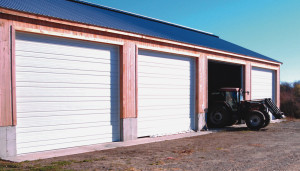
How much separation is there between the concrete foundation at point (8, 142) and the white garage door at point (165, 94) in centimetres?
488

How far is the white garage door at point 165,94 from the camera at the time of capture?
473 inches

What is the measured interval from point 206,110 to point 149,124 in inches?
162

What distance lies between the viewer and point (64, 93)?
9.49 metres

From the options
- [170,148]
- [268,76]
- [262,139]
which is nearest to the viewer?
[170,148]

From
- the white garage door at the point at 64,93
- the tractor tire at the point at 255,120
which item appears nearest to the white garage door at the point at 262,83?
the tractor tire at the point at 255,120

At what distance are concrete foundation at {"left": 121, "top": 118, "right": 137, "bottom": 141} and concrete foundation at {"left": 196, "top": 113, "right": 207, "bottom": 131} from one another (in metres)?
4.21

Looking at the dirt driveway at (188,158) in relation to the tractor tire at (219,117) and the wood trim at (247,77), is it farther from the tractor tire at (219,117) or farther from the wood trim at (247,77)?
the wood trim at (247,77)

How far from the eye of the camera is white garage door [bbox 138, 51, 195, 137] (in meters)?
12.0

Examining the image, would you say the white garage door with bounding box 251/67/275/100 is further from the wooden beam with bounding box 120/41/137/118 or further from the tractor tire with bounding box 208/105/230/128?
the wooden beam with bounding box 120/41/137/118

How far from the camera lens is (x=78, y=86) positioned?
9883mm

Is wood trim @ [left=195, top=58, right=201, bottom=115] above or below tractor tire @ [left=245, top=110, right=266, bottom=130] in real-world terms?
above

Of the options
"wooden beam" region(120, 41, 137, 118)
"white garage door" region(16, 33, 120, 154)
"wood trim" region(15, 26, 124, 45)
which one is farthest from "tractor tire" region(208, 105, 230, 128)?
"wood trim" region(15, 26, 124, 45)

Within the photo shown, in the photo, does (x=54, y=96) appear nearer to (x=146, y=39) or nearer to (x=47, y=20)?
(x=47, y=20)

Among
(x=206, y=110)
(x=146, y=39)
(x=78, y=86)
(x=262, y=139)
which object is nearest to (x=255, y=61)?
(x=206, y=110)
